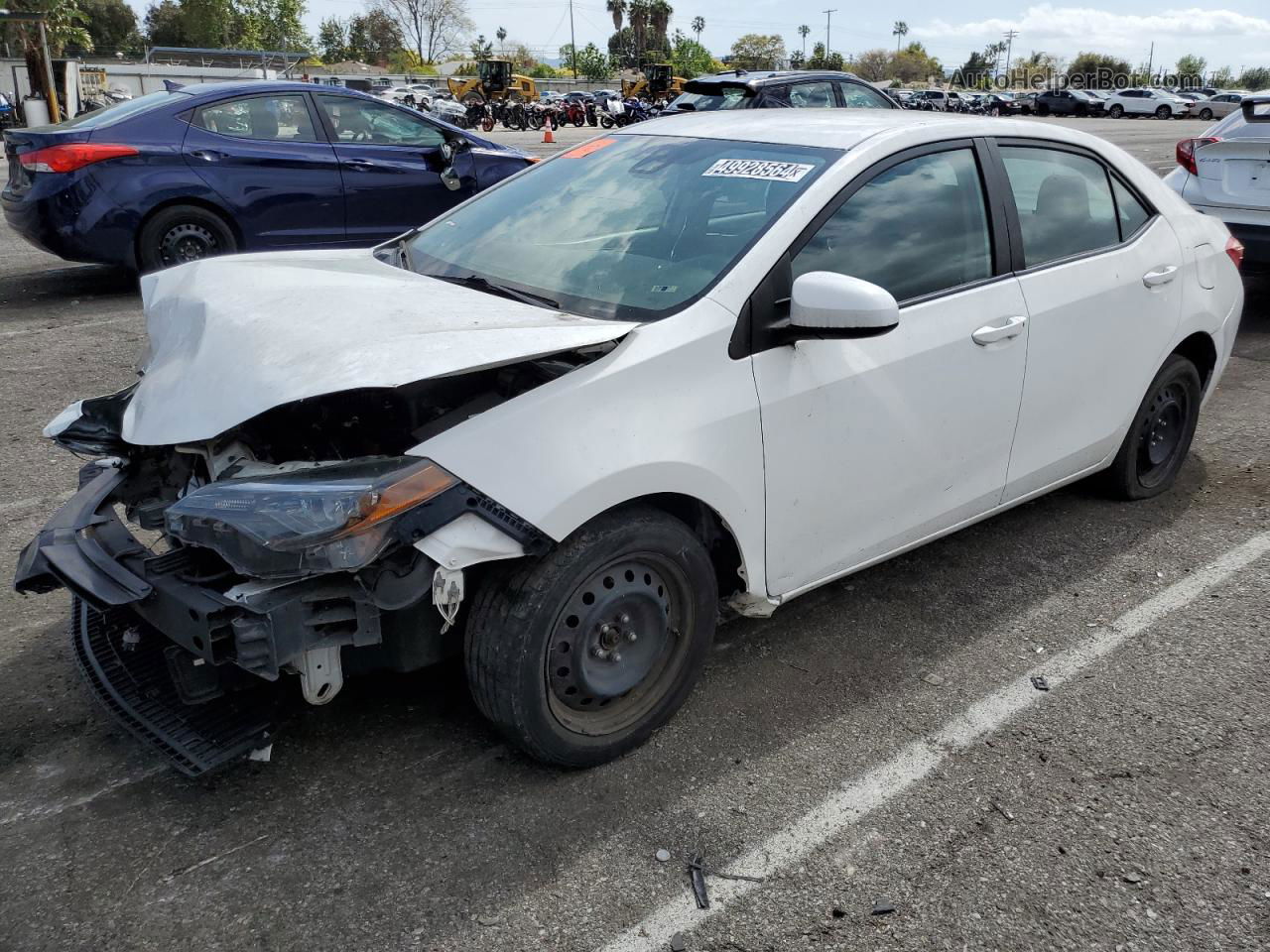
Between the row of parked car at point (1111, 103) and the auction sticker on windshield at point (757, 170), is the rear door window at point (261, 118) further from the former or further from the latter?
the row of parked car at point (1111, 103)

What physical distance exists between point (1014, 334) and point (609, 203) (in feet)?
4.70

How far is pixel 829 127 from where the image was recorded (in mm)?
3570

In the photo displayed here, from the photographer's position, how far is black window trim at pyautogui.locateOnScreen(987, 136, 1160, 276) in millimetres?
3777

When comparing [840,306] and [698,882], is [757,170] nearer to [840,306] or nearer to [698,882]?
[840,306]

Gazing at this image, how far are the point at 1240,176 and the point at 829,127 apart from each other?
5.74 meters

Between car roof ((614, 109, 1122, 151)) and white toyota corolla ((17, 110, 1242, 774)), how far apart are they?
2cm

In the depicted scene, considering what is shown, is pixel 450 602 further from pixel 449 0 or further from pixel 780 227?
pixel 449 0

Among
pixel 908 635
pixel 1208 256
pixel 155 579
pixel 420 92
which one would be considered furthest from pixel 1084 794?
pixel 420 92

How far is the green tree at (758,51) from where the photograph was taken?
374 ft

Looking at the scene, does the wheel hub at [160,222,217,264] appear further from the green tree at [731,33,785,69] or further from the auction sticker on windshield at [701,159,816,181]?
the green tree at [731,33,785,69]

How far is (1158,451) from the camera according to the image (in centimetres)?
482

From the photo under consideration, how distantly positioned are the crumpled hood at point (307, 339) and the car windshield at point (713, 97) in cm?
901

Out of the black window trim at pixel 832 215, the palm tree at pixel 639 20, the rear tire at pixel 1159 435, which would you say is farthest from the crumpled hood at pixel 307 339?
the palm tree at pixel 639 20

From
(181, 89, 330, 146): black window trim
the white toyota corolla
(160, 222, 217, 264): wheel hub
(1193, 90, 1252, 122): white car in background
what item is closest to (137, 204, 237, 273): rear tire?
(160, 222, 217, 264): wheel hub
